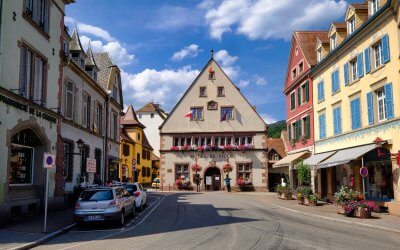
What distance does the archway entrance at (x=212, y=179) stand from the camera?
4662 cm

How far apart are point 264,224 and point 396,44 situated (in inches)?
433

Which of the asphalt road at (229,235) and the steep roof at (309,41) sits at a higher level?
the steep roof at (309,41)

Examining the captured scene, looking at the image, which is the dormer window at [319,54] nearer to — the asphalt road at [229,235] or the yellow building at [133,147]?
the asphalt road at [229,235]

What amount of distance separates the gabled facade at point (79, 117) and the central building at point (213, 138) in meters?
15.1

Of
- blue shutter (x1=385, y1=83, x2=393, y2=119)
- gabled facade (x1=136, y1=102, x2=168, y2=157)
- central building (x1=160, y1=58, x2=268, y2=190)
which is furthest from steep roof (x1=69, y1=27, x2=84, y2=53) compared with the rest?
gabled facade (x1=136, y1=102, x2=168, y2=157)

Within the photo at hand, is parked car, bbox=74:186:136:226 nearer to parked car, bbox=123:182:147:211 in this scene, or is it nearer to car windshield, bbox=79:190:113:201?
car windshield, bbox=79:190:113:201

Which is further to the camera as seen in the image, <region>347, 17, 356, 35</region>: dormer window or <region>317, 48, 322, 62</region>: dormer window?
<region>317, 48, 322, 62</region>: dormer window

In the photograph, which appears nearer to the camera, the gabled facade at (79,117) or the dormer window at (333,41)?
the gabled facade at (79,117)

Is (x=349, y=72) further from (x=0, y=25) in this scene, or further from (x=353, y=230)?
(x=0, y=25)

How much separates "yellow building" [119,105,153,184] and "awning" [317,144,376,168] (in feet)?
101

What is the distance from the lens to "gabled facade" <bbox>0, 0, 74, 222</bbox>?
16.0m

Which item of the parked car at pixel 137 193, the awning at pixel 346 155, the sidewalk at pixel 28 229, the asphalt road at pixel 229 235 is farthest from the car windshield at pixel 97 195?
the awning at pixel 346 155

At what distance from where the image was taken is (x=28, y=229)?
14.7m

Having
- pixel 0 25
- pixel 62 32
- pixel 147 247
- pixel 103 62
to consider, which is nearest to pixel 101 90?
pixel 103 62
